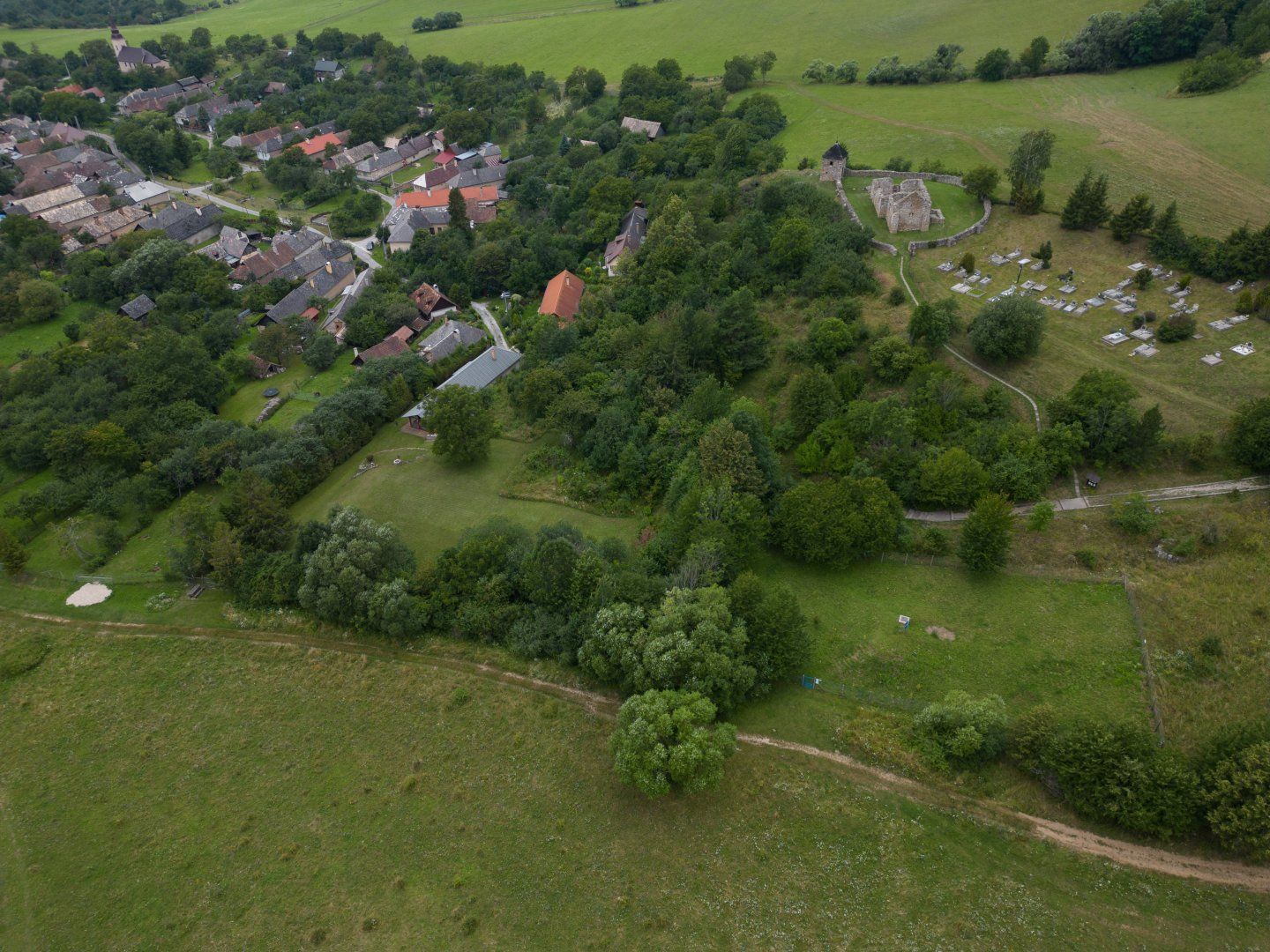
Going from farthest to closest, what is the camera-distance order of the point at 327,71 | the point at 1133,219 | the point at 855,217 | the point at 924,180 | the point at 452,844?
1. the point at 327,71
2. the point at 924,180
3. the point at 855,217
4. the point at 1133,219
5. the point at 452,844

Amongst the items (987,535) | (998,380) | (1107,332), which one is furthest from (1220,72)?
(987,535)

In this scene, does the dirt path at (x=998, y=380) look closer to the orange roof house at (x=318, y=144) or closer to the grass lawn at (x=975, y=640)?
the grass lawn at (x=975, y=640)

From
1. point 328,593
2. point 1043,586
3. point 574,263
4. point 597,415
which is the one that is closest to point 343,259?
point 574,263

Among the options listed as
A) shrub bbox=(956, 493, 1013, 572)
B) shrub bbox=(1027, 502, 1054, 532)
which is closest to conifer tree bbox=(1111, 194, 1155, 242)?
shrub bbox=(1027, 502, 1054, 532)

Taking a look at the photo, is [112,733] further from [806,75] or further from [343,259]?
[806,75]

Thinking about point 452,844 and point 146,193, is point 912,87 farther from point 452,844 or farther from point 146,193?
point 146,193
